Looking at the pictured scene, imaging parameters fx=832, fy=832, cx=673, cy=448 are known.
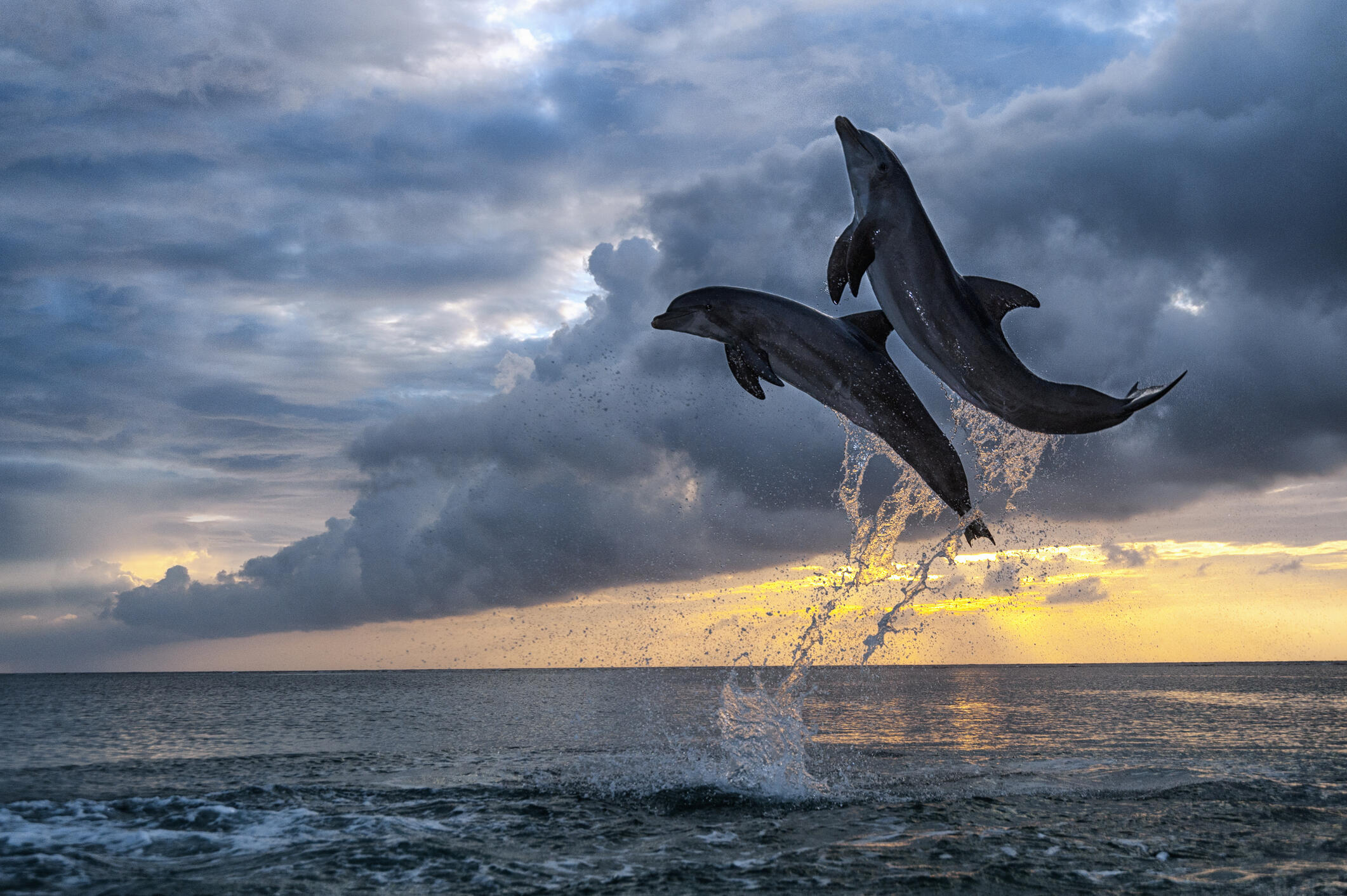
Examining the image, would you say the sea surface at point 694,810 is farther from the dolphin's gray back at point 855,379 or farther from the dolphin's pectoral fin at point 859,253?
the dolphin's pectoral fin at point 859,253

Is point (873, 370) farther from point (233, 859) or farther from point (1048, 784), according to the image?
point (1048, 784)

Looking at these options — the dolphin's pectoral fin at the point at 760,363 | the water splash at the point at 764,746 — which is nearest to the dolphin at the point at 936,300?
the dolphin's pectoral fin at the point at 760,363

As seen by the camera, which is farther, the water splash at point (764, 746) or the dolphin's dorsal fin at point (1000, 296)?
the water splash at point (764, 746)

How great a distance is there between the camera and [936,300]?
8.77 meters

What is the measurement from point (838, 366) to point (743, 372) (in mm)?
1210

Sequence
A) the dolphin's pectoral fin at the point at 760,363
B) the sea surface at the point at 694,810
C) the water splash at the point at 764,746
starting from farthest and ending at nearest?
the water splash at the point at 764,746 < the sea surface at the point at 694,810 < the dolphin's pectoral fin at the point at 760,363

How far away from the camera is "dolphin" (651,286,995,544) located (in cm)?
1010

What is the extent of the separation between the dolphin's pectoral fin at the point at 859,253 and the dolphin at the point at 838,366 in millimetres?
1330

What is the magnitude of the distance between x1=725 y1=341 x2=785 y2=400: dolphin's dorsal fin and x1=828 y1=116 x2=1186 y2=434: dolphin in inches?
51.8

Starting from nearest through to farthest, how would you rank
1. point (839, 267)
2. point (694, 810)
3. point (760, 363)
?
point (839, 267), point (760, 363), point (694, 810)

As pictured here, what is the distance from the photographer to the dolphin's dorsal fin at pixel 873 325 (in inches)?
408

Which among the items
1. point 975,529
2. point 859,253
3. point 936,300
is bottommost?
point 975,529

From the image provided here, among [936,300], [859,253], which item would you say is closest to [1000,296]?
[936,300]

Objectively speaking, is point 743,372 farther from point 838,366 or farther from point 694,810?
point 694,810
